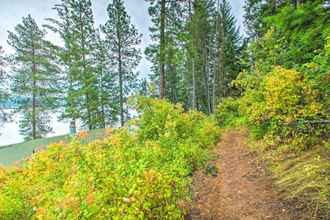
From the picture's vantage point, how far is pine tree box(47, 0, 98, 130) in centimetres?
1752

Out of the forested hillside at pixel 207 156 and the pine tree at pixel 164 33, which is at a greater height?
the pine tree at pixel 164 33

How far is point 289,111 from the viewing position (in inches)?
201

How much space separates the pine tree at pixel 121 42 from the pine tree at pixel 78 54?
1459 mm

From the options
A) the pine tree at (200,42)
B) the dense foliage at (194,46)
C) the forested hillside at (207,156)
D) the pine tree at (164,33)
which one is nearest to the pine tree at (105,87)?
the dense foliage at (194,46)

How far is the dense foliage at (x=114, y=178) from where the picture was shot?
2.57 m

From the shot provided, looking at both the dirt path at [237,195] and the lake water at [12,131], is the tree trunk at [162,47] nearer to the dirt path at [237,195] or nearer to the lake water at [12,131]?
the dirt path at [237,195]

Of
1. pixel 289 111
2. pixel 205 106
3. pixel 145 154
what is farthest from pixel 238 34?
pixel 145 154

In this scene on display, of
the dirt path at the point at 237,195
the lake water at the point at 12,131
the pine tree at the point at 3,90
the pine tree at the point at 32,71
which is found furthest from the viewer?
the pine tree at the point at 32,71

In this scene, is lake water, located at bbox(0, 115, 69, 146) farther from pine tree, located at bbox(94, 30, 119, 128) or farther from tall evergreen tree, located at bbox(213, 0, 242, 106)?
tall evergreen tree, located at bbox(213, 0, 242, 106)

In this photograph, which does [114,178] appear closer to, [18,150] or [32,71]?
[18,150]

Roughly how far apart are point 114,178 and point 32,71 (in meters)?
17.4

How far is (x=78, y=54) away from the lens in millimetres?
17891

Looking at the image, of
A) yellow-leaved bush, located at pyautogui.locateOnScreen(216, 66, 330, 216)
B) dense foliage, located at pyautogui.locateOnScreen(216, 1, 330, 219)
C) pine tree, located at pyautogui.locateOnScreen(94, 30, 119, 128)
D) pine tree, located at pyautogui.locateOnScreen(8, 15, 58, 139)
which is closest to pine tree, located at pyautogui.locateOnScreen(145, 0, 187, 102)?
dense foliage, located at pyautogui.locateOnScreen(216, 1, 330, 219)

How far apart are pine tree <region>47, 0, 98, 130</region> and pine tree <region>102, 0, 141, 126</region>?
1459 mm
